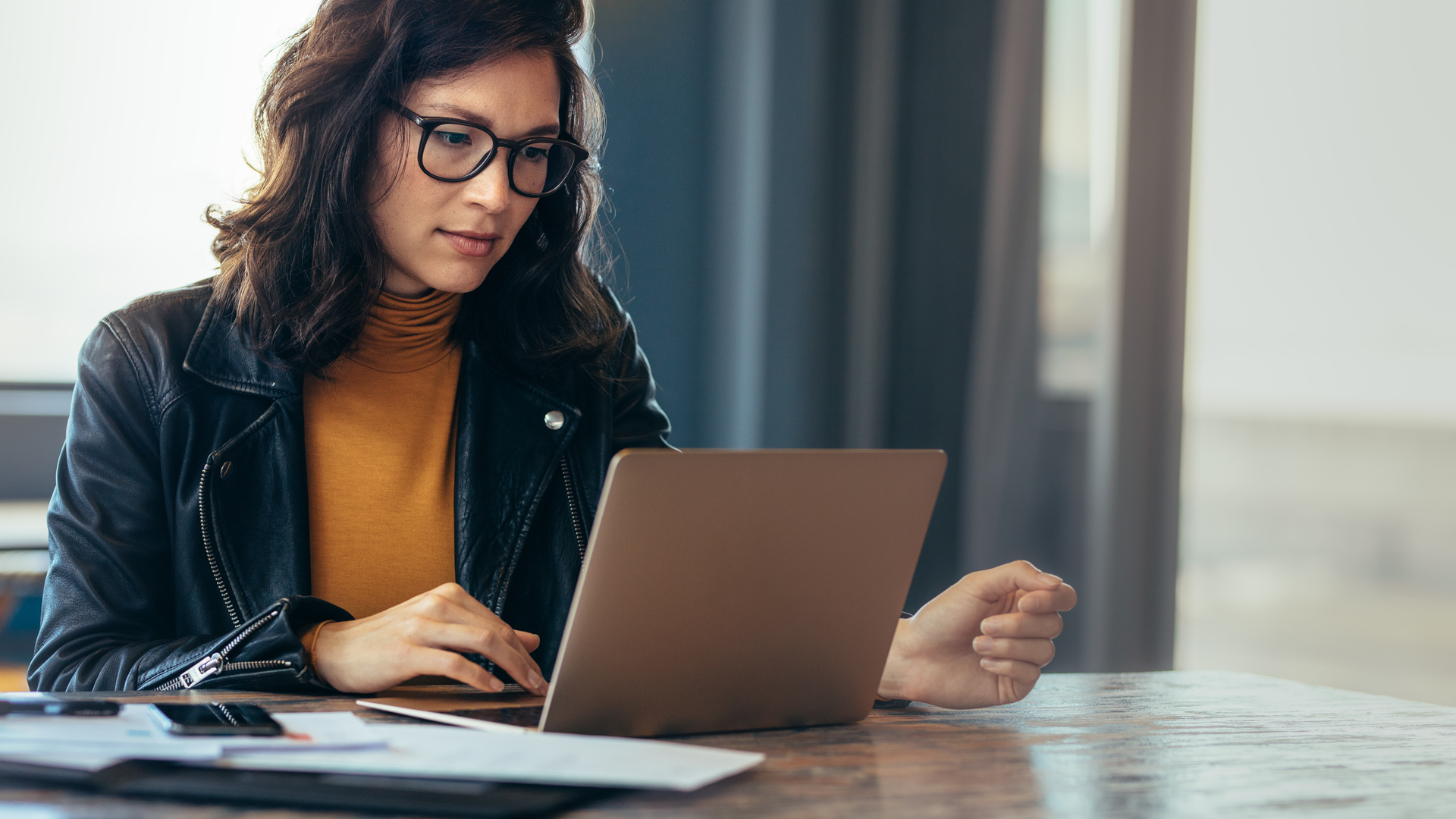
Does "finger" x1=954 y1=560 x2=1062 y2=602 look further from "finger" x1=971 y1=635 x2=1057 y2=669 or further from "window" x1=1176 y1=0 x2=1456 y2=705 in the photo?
"window" x1=1176 y1=0 x2=1456 y2=705

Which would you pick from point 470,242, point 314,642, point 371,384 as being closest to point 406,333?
point 371,384

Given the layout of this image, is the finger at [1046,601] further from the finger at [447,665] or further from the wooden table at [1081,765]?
the finger at [447,665]

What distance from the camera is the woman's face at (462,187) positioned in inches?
50.8

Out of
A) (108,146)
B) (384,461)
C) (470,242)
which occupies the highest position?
(108,146)

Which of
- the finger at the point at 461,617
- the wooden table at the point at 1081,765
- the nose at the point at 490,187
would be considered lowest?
the wooden table at the point at 1081,765

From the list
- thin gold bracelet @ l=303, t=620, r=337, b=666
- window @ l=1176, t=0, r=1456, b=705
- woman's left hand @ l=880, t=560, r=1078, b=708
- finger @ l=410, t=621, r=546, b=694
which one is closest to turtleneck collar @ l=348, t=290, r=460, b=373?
thin gold bracelet @ l=303, t=620, r=337, b=666

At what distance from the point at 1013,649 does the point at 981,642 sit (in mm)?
29

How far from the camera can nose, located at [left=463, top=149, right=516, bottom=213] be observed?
1289 millimetres

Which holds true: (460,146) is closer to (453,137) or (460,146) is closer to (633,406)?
(453,137)

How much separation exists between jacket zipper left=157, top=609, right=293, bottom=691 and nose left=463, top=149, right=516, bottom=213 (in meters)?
0.54

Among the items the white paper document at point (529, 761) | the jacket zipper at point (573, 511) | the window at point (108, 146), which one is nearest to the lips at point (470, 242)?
the jacket zipper at point (573, 511)

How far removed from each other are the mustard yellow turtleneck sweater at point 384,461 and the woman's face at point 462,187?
0.36ft

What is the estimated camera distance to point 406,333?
1443 millimetres

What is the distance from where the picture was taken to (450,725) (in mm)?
833
